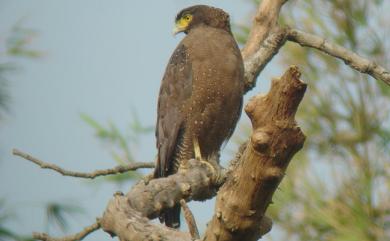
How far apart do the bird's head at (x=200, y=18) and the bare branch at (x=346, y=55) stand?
1.28ft

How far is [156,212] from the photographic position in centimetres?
293

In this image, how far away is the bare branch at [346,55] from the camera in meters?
3.34

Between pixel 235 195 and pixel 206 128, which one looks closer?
pixel 235 195

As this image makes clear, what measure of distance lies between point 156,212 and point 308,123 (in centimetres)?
243

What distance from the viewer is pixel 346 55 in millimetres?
3551

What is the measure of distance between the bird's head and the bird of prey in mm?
40

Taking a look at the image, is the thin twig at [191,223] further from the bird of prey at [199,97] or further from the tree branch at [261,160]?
the bird of prey at [199,97]

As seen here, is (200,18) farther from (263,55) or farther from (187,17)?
(263,55)

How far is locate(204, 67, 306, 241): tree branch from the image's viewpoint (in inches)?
70.6

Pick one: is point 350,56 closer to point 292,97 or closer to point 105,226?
point 105,226

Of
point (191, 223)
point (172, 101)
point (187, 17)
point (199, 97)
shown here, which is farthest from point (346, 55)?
point (191, 223)

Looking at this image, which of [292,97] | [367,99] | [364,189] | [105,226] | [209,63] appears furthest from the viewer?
[367,99]

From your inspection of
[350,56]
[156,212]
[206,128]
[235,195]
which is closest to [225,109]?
[206,128]

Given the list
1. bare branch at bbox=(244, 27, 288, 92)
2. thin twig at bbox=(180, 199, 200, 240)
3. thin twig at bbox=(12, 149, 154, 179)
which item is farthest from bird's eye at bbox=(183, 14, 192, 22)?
thin twig at bbox=(180, 199, 200, 240)
